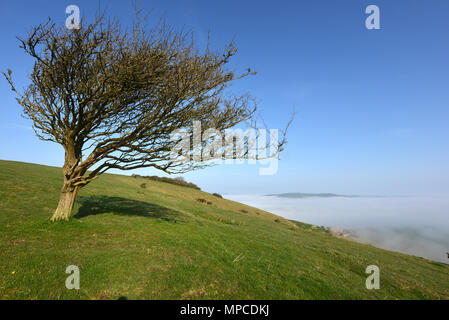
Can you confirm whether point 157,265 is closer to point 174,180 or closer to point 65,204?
point 65,204

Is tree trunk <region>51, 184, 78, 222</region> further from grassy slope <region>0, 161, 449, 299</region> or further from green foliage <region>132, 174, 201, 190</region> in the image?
green foliage <region>132, 174, 201, 190</region>

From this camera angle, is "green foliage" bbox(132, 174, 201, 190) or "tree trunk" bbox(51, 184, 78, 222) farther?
"green foliage" bbox(132, 174, 201, 190)

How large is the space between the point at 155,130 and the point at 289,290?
10.1 m

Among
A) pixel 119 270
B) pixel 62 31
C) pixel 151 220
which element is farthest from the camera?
pixel 151 220

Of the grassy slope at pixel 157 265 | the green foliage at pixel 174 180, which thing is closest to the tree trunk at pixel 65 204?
the grassy slope at pixel 157 265

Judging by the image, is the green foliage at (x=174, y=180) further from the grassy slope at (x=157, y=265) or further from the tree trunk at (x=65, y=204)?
the tree trunk at (x=65, y=204)

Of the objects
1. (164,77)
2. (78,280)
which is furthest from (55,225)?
(164,77)

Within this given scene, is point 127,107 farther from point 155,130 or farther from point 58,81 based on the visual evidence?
point 58,81

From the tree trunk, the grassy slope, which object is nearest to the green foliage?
the grassy slope

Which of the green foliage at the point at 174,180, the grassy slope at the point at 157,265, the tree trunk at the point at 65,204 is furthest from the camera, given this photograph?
the green foliage at the point at 174,180

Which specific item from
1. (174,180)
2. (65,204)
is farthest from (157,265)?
(174,180)

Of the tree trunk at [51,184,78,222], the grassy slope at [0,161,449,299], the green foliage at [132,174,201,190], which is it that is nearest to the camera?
the grassy slope at [0,161,449,299]

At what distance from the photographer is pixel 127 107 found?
485 inches

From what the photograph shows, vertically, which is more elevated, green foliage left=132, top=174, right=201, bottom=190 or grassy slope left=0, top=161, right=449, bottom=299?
green foliage left=132, top=174, right=201, bottom=190
